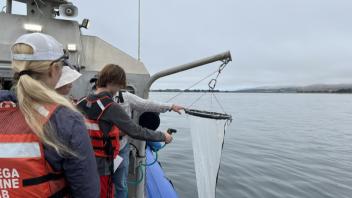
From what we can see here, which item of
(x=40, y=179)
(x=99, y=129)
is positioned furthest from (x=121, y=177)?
(x=40, y=179)

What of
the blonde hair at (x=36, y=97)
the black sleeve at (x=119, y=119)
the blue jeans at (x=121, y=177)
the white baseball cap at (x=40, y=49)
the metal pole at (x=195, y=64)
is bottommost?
the blue jeans at (x=121, y=177)

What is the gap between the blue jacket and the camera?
138cm

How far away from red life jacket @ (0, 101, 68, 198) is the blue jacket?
3cm

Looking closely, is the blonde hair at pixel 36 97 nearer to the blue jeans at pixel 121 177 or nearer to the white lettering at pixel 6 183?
the white lettering at pixel 6 183

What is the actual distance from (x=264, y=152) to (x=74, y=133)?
1313 cm

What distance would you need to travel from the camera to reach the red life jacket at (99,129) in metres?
2.53

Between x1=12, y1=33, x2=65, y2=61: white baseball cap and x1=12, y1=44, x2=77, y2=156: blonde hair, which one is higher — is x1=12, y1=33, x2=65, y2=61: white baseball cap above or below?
above

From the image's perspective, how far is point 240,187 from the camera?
863cm

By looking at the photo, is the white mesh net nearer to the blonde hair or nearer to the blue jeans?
the blue jeans

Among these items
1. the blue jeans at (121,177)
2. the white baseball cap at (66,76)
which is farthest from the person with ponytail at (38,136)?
the blue jeans at (121,177)

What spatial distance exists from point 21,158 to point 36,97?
10.2 inches

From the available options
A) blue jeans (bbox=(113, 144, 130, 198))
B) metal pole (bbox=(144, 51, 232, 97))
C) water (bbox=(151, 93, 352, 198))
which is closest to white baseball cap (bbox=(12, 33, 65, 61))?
blue jeans (bbox=(113, 144, 130, 198))

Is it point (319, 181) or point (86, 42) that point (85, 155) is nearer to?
point (86, 42)

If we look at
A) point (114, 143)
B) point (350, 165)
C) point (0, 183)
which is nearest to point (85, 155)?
point (0, 183)
